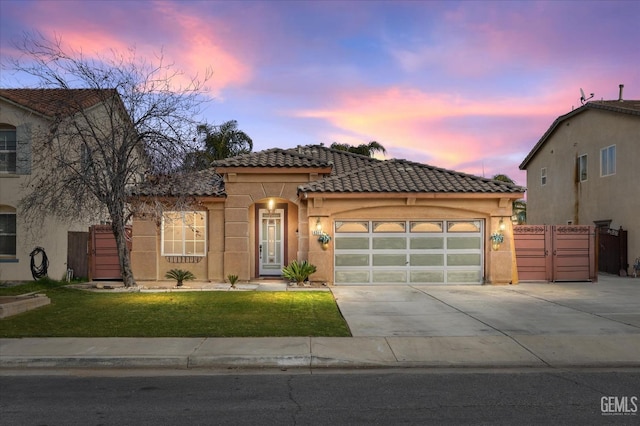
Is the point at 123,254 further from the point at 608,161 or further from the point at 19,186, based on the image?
the point at 608,161

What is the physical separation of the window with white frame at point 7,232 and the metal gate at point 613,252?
23568 mm

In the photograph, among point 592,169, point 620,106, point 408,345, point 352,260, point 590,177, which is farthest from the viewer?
point 590,177

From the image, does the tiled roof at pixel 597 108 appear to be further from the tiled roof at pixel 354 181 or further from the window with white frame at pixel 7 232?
the window with white frame at pixel 7 232

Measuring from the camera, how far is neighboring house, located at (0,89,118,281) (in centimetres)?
1656

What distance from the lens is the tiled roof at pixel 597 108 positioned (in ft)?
66.8

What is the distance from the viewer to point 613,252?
20328 mm

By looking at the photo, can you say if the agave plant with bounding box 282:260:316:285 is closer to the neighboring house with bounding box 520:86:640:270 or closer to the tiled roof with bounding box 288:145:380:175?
the tiled roof with bounding box 288:145:380:175

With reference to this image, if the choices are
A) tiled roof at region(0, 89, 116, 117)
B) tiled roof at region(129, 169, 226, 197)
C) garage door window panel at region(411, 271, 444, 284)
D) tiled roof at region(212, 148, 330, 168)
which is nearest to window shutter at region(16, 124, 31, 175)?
tiled roof at region(0, 89, 116, 117)

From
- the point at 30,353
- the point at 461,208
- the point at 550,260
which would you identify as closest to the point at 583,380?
the point at 30,353

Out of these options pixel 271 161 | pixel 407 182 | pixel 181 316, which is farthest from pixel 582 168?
pixel 181 316

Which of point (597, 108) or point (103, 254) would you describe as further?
point (597, 108)

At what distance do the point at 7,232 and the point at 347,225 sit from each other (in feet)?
39.8

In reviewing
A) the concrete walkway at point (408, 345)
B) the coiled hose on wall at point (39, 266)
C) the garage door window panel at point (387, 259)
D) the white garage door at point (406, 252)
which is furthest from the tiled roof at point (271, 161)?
the concrete walkway at point (408, 345)

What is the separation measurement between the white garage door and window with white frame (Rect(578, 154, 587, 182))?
35.4 feet
